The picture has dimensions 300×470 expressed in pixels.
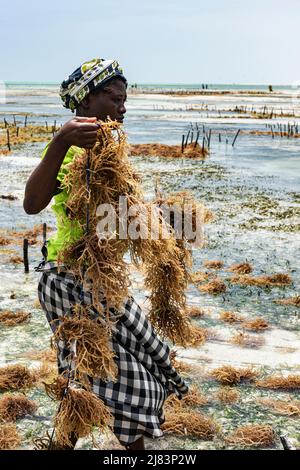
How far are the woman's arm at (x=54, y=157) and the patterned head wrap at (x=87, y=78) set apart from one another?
1.42 ft

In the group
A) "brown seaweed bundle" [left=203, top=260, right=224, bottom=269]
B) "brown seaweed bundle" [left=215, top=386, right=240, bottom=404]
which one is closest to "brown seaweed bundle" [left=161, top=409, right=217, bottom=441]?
"brown seaweed bundle" [left=215, top=386, right=240, bottom=404]

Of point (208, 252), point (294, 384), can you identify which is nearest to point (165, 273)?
point (294, 384)

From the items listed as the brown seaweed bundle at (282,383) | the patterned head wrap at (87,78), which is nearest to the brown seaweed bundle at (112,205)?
the patterned head wrap at (87,78)

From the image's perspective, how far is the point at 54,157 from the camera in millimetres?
2543

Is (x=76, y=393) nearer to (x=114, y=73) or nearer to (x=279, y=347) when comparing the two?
(x=114, y=73)

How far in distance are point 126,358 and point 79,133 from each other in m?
1.29

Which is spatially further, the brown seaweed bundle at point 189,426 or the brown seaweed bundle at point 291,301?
the brown seaweed bundle at point 291,301

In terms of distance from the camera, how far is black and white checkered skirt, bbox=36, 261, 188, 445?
2865 millimetres

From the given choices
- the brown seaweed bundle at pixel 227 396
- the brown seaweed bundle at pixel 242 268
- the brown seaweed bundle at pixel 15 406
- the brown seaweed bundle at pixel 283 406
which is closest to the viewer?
the brown seaweed bundle at pixel 15 406

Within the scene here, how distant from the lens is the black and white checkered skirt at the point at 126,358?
2.87 meters

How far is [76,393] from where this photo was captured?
2.76 meters

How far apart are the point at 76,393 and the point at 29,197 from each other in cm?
108

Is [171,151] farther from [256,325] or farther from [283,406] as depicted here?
[283,406]

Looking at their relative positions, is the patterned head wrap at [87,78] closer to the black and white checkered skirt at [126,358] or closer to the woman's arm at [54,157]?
the woman's arm at [54,157]
